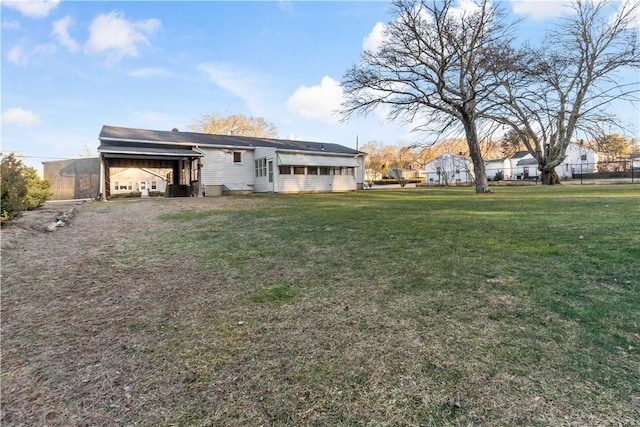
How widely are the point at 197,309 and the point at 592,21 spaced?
2649 centimetres

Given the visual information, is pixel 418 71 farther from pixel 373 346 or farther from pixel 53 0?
pixel 373 346

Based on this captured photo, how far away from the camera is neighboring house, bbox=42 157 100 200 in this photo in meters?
19.3

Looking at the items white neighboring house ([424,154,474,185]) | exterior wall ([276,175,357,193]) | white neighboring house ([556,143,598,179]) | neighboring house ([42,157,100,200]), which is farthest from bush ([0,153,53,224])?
white neighboring house ([556,143,598,179])

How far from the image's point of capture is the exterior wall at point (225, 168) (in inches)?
773

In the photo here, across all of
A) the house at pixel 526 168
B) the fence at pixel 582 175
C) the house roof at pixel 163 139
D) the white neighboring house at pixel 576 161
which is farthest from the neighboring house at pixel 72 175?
the white neighboring house at pixel 576 161

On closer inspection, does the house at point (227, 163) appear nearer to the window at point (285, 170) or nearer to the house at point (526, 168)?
the window at point (285, 170)

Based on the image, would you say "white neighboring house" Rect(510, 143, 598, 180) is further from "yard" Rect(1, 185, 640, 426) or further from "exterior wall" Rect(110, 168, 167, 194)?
"yard" Rect(1, 185, 640, 426)

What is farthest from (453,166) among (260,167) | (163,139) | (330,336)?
(330,336)

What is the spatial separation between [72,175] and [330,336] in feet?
77.5

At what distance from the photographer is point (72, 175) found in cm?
1950

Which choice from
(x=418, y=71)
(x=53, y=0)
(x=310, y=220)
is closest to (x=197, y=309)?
(x=310, y=220)

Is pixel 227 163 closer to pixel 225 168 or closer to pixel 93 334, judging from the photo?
pixel 225 168

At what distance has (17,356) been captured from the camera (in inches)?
74.7

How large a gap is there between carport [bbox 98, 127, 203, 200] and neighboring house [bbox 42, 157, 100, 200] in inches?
50.3
